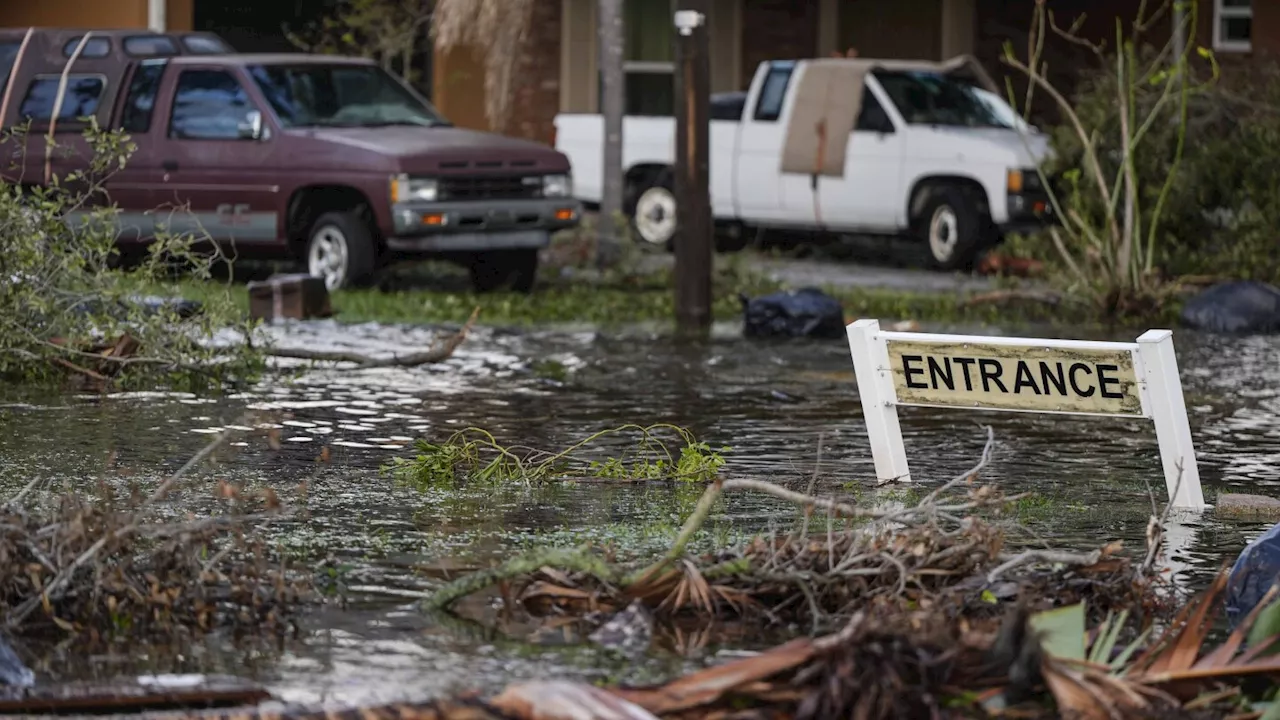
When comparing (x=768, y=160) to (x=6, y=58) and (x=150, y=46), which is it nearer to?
(x=150, y=46)

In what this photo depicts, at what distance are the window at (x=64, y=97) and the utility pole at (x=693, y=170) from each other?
553 centimetres

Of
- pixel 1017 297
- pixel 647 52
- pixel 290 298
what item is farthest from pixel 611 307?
pixel 647 52

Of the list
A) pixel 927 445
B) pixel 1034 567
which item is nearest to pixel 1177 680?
pixel 1034 567

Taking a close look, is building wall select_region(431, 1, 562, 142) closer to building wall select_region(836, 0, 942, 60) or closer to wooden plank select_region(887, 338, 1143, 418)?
building wall select_region(836, 0, 942, 60)

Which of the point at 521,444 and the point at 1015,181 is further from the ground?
the point at 1015,181

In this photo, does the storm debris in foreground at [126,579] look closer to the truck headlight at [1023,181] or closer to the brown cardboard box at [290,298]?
the brown cardboard box at [290,298]

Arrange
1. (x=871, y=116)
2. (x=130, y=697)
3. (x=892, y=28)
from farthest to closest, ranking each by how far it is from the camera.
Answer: (x=892, y=28), (x=871, y=116), (x=130, y=697)

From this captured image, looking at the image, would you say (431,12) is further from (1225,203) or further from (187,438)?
(187,438)

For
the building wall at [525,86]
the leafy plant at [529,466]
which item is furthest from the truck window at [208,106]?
the leafy plant at [529,466]

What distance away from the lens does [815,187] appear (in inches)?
817

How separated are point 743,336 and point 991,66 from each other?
12.7m

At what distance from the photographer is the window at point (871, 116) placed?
20.3m

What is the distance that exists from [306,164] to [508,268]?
183cm

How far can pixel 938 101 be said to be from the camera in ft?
67.4
